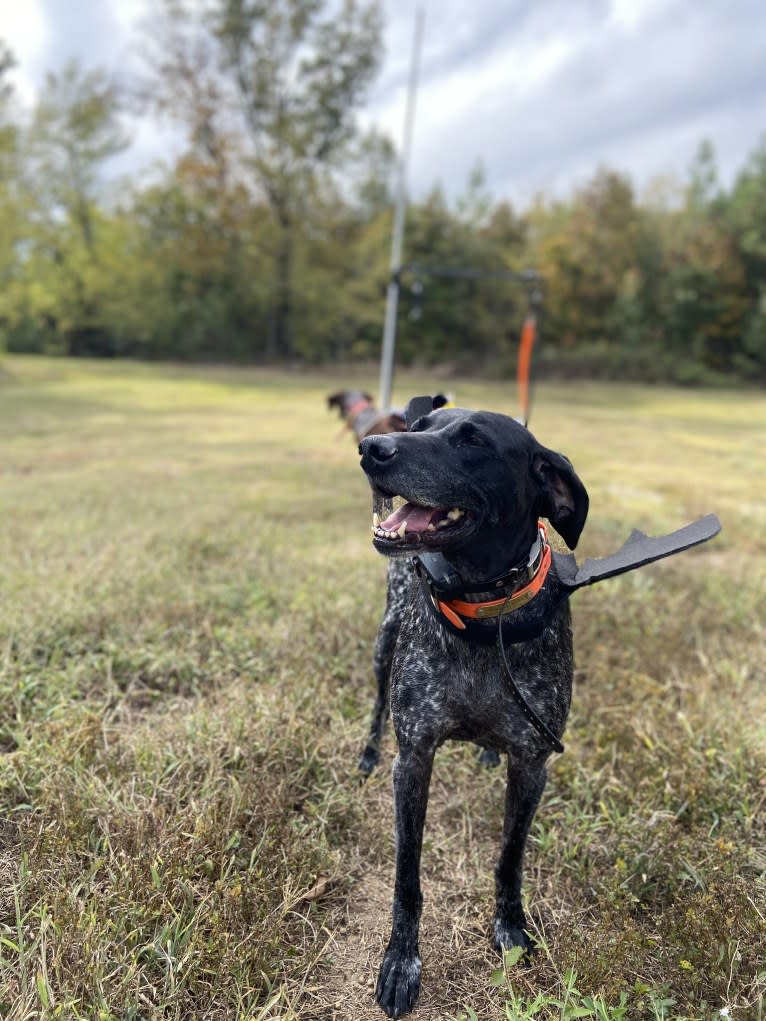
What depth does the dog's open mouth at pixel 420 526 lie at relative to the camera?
168 cm

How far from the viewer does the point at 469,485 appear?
1.72 metres

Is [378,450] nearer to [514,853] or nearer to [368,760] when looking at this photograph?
[514,853]

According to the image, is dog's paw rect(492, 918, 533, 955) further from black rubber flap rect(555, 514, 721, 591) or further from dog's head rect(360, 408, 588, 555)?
dog's head rect(360, 408, 588, 555)

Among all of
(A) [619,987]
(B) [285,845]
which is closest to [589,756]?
(A) [619,987]

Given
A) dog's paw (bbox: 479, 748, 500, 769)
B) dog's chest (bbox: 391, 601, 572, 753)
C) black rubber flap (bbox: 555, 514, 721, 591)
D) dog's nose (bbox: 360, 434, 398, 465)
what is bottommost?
dog's paw (bbox: 479, 748, 500, 769)

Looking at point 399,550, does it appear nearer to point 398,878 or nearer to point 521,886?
point 398,878

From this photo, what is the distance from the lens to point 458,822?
98.5 inches

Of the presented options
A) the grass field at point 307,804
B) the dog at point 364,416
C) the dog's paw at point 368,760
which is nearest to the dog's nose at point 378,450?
the grass field at point 307,804

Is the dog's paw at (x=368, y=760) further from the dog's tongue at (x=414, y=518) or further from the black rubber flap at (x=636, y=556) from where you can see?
the dog's tongue at (x=414, y=518)

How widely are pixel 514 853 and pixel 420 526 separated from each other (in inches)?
40.7

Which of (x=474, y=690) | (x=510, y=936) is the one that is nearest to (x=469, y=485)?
(x=474, y=690)

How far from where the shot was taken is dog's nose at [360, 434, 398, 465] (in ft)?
5.45

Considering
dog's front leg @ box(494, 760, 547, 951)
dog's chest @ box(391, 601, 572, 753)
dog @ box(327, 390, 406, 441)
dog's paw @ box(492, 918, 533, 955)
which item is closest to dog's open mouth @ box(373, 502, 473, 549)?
dog's chest @ box(391, 601, 572, 753)

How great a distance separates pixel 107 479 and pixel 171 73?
3028cm
